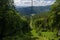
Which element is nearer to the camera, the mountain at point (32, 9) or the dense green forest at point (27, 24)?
the dense green forest at point (27, 24)

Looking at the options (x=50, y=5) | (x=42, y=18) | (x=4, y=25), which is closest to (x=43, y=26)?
(x=42, y=18)

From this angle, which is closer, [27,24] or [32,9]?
[27,24]

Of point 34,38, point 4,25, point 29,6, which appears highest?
→ point 29,6

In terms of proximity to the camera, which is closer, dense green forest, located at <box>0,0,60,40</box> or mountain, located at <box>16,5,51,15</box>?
dense green forest, located at <box>0,0,60,40</box>

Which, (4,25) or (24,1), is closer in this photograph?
(4,25)

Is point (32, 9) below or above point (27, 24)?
above

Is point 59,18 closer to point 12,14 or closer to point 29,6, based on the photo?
point 29,6

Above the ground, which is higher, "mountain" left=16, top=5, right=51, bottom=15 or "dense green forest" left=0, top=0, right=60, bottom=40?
"mountain" left=16, top=5, right=51, bottom=15

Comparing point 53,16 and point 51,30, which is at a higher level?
point 53,16
